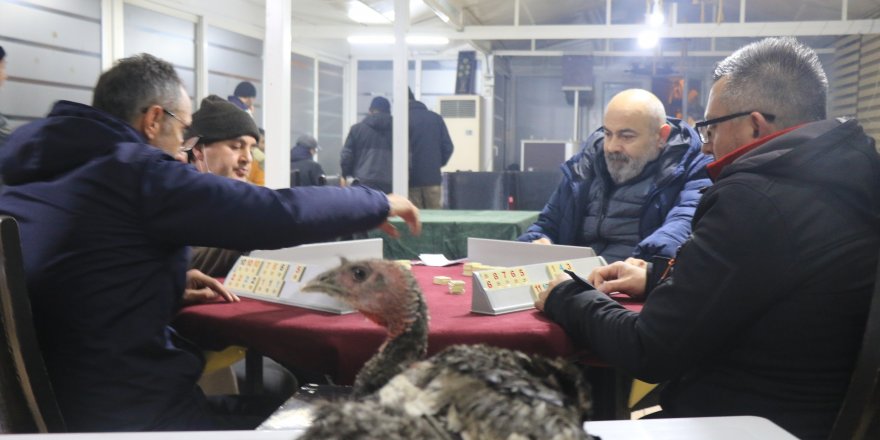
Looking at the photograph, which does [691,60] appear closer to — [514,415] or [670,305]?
[670,305]

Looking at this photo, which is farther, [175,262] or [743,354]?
[175,262]

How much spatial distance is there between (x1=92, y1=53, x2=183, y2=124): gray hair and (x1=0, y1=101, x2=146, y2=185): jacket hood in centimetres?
13

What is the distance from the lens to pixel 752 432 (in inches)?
40.5

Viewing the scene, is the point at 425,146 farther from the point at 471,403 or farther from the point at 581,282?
the point at 471,403

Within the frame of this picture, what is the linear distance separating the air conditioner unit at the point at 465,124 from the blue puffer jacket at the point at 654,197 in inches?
369

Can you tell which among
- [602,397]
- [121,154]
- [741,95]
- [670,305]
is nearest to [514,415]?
[670,305]

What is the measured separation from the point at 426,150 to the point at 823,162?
24.3 feet

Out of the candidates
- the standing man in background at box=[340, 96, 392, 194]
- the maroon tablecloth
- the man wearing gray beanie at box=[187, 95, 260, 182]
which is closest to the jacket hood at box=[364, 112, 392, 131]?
the standing man in background at box=[340, 96, 392, 194]

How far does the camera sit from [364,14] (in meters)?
10.8

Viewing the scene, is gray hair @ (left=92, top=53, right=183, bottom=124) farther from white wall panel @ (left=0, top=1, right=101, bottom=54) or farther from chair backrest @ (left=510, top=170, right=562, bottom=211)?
chair backrest @ (left=510, top=170, right=562, bottom=211)

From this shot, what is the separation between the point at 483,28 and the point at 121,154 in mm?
8589

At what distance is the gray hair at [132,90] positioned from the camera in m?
1.90

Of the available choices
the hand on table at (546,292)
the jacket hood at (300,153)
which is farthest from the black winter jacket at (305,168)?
the hand on table at (546,292)

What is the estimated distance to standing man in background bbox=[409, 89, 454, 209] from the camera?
887 centimetres
